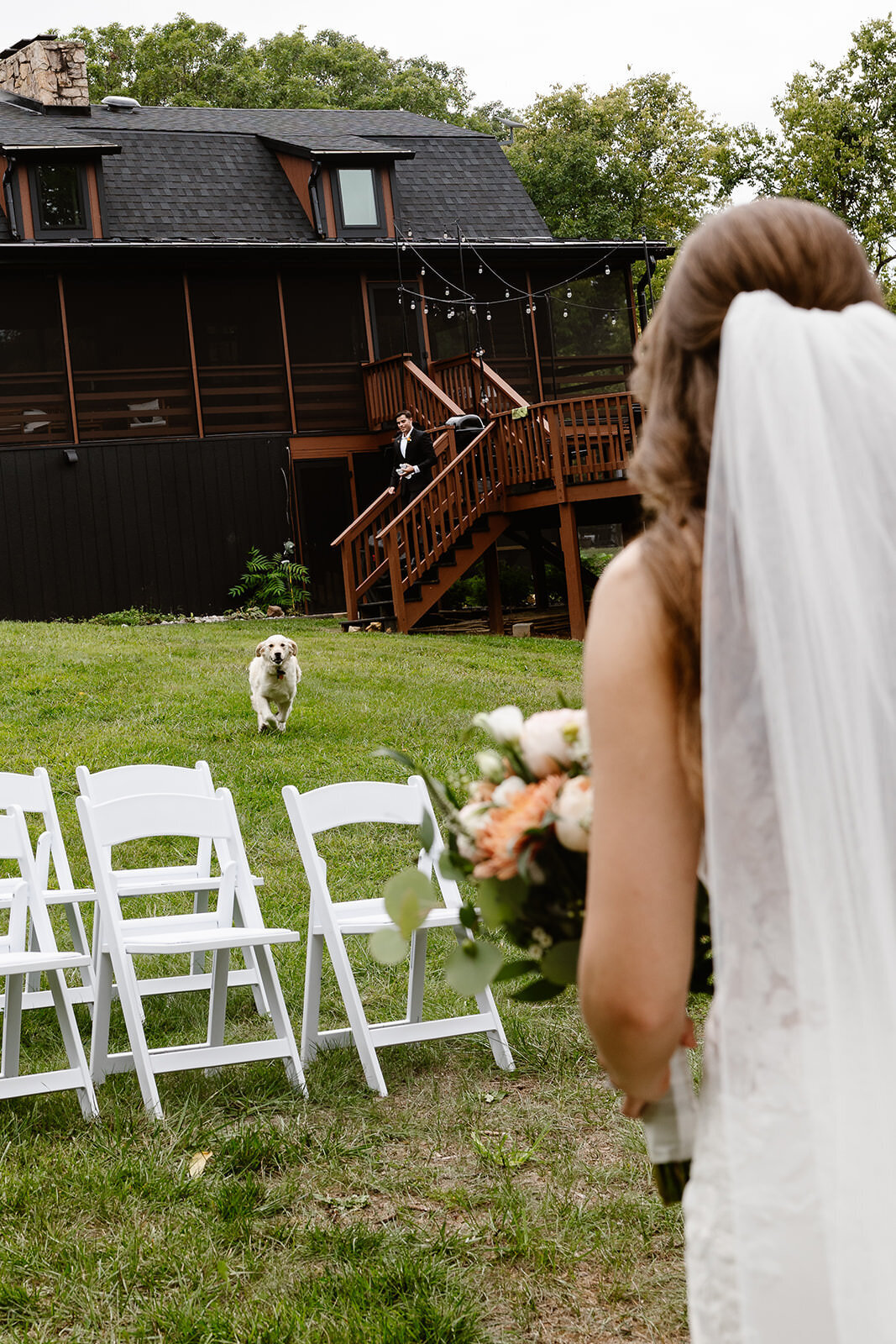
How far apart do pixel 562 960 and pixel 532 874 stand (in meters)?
0.15

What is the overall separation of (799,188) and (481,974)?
35433mm

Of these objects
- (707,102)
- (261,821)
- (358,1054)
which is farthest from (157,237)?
(707,102)

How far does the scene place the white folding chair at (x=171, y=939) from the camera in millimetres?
4777

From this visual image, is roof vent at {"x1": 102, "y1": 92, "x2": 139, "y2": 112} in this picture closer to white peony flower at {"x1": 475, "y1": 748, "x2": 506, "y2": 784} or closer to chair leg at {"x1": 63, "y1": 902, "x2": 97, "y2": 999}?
chair leg at {"x1": 63, "y1": 902, "x2": 97, "y2": 999}

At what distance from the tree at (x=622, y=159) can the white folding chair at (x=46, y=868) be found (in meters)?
33.2

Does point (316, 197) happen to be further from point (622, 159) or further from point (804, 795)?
point (804, 795)

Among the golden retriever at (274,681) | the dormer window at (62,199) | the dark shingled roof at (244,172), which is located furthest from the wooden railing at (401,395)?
the golden retriever at (274,681)

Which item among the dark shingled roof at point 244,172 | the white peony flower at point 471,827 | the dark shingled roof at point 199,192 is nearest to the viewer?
the white peony flower at point 471,827

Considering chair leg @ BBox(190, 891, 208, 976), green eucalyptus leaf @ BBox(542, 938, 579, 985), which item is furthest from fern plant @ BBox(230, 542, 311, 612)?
green eucalyptus leaf @ BBox(542, 938, 579, 985)

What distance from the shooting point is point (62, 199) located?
22734 millimetres

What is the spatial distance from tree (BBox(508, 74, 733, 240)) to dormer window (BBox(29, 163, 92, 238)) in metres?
17.4

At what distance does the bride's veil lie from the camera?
1.65 metres

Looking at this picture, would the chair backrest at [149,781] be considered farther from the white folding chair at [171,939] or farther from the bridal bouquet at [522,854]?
the bridal bouquet at [522,854]

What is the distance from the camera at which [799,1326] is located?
5.47 feet
